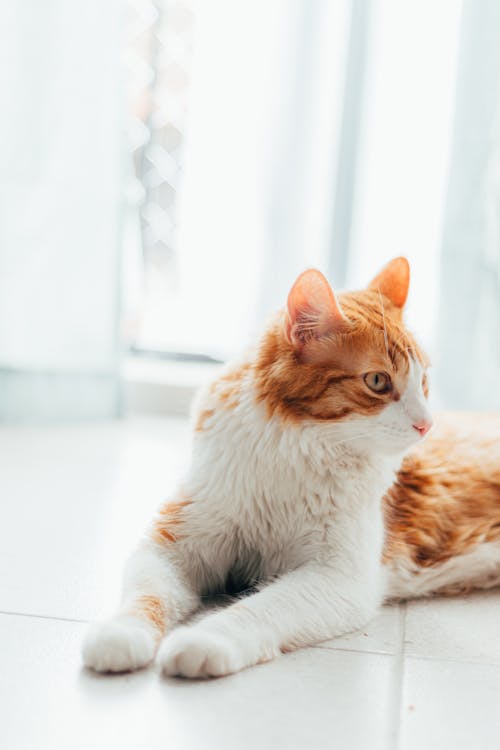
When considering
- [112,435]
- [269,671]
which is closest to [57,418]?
[112,435]

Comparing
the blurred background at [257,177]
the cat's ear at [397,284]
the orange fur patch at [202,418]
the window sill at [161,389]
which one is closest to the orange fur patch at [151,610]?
the orange fur patch at [202,418]

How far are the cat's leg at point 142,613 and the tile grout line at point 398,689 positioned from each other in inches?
10.6

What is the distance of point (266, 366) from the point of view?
50.0 inches

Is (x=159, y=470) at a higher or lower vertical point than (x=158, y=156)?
lower

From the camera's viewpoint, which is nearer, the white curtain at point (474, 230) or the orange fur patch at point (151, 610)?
the orange fur patch at point (151, 610)

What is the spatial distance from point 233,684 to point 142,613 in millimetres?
145

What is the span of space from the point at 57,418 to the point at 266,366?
1.40 m

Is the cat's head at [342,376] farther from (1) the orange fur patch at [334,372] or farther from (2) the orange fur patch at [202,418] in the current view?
(2) the orange fur patch at [202,418]

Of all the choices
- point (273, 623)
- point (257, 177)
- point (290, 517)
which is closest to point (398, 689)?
point (273, 623)

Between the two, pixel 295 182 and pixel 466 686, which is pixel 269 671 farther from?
pixel 295 182

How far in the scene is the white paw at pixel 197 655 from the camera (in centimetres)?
102

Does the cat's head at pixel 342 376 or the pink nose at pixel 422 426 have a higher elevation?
the cat's head at pixel 342 376

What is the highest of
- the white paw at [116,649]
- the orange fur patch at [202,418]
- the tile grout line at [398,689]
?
the orange fur patch at [202,418]

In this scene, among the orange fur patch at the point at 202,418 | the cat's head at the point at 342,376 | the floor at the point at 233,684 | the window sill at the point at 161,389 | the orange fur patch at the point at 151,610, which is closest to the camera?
the floor at the point at 233,684
